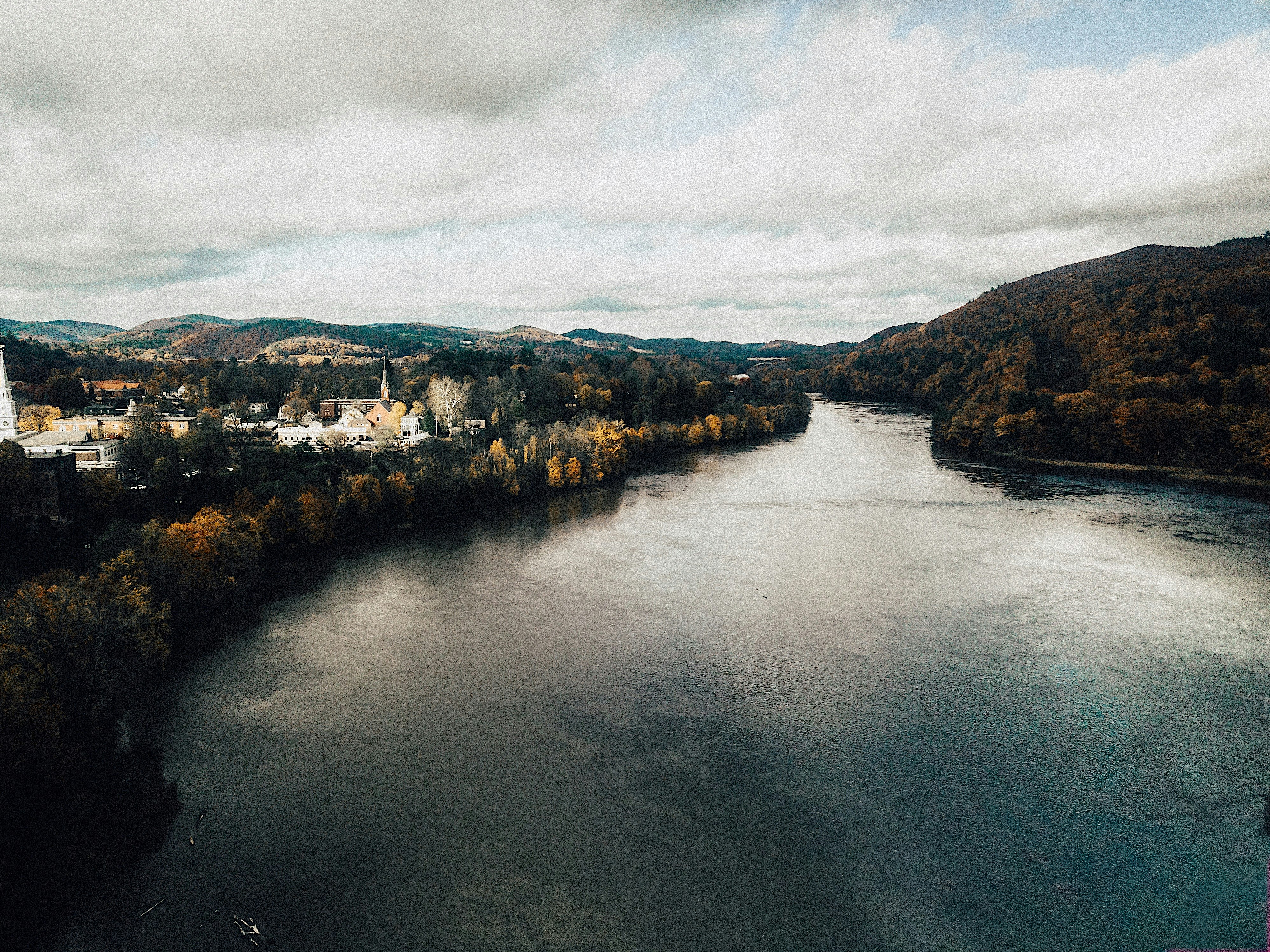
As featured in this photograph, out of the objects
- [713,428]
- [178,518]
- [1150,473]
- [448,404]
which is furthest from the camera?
[713,428]

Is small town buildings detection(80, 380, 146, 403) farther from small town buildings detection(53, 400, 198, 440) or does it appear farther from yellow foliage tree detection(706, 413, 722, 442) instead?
yellow foliage tree detection(706, 413, 722, 442)

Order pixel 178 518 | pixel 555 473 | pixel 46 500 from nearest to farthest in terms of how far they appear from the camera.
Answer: pixel 46 500, pixel 178 518, pixel 555 473

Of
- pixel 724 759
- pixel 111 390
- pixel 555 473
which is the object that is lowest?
pixel 724 759

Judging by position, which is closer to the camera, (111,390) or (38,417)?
(38,417)

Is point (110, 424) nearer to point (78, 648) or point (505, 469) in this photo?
point (505, 469)

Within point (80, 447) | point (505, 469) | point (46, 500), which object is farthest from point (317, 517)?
point (80, 447)

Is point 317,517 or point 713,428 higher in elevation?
point 713,428

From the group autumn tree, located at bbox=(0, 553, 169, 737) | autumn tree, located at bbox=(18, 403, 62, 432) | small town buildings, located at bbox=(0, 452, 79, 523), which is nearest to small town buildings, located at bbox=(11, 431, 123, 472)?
small town buildings, located at bbox=(0, 452, 79, 523)
